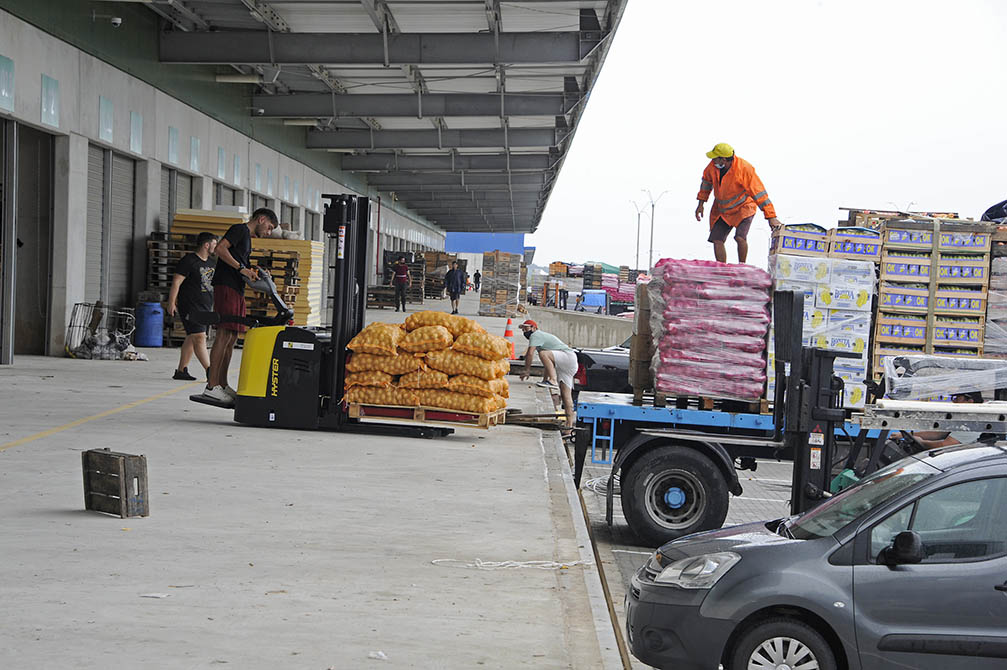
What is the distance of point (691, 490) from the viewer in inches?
374

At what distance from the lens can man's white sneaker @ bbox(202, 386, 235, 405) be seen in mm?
12570

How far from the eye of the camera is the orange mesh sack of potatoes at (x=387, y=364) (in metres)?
12.1

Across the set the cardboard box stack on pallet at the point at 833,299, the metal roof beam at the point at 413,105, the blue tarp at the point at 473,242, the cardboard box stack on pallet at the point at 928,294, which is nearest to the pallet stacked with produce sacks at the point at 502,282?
the metal roof beam at the point at 413,105

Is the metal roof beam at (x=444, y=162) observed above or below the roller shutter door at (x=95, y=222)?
above

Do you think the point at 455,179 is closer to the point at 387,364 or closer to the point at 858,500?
Answer: the point at 387,364

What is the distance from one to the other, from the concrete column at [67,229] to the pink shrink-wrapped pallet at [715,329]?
12.1 meters

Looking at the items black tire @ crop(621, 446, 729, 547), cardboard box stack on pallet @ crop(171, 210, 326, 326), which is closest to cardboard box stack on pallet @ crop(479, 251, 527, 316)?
cardboard box stack on pallet @ crop(171, 210, 326, 326)

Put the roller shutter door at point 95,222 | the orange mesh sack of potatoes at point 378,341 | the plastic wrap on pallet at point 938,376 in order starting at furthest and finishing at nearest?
the roller shutter door at point 95,222 → the orange mesh sack of potatoes at point 378,341 → the plastic wrap on pallet at point 938,376

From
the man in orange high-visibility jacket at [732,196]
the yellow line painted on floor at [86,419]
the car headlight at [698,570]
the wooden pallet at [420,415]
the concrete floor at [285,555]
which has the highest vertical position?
the man in orange high-visibility jacket at [732,196]

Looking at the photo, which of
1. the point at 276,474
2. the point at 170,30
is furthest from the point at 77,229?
the point at 276,474

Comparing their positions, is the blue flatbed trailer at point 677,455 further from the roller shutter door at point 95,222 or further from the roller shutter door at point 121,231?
the roller shutter door at point 121,231

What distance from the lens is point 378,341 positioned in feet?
39.5

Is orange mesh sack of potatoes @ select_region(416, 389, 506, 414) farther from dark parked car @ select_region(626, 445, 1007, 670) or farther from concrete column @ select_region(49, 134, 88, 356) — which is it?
concrete column @ select_region(49, 134, 88, 356)

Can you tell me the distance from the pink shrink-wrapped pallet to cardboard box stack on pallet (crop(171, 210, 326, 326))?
1422 centimetres
